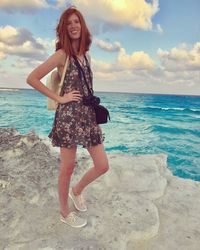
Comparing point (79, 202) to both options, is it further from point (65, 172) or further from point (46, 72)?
point (46, 72)

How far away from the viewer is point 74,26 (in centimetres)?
262

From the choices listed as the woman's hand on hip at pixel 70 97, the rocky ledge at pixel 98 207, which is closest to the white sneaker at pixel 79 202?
the rocky ledge at pixel 98 207

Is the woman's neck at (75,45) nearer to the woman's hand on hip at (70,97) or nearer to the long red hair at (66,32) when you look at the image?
the long red hair at (66,32)

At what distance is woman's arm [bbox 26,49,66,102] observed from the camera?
2.55 m

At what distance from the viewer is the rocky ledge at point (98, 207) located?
9.48 ft

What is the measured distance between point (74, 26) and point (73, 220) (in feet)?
6.55

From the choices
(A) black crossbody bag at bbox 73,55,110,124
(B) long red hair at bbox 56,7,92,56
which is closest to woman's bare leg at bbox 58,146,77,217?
(A) black crossbody bag at bbox 73,55,110,124

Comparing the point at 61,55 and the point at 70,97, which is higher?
the point at 61,55

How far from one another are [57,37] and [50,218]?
195 cm

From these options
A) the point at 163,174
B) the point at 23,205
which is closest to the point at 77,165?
the point at 23,205

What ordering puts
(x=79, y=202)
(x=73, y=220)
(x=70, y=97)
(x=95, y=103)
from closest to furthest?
1. (x=70, y=97)
2. (x=95, y=103)
3. (x=73, y=220)
4. (x=79, y=202)

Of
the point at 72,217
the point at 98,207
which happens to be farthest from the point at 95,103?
the point at 98,207

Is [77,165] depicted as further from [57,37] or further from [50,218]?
[57,37]

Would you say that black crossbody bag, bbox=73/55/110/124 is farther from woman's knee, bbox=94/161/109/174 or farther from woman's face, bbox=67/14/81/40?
woman's knee, bbox=94/161/109/174
